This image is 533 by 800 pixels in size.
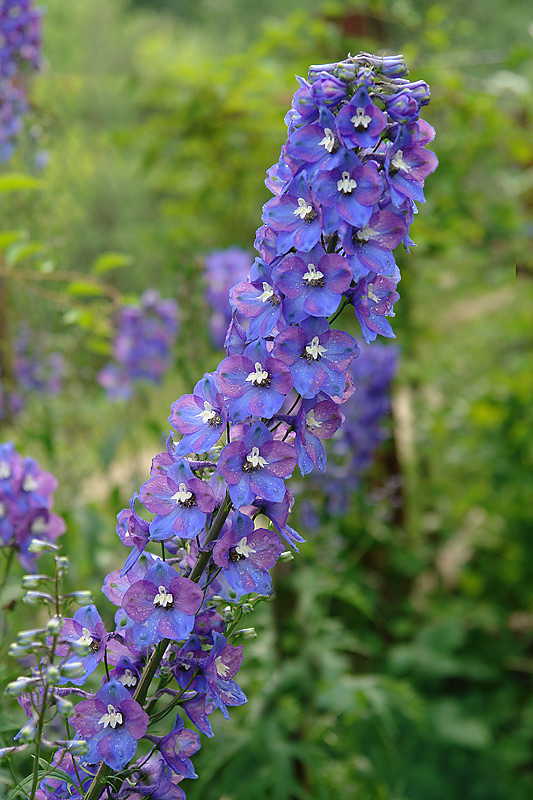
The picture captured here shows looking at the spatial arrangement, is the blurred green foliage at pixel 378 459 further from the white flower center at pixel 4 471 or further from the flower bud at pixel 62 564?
the flower bud at pixel 62 564

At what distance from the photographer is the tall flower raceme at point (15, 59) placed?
2.41m

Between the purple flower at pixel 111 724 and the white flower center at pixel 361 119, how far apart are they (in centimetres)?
61

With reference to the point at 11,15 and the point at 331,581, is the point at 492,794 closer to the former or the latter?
the point at 331,581

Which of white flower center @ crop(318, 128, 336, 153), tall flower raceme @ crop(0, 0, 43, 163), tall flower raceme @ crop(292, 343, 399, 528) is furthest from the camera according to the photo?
tall flower raceme @ crop(292, 343, 399, 528)

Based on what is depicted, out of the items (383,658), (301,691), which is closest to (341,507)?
(301,691)

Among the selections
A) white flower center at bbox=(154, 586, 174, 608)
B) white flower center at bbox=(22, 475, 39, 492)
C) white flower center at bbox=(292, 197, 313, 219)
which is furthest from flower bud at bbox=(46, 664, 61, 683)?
white flower center at bbox=(22, 475, 39, 492)

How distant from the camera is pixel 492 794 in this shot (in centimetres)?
292

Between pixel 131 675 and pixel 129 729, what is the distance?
0.06m

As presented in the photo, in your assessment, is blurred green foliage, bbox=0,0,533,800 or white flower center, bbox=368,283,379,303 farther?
blurred green foliage, bbox=0,0,533,800

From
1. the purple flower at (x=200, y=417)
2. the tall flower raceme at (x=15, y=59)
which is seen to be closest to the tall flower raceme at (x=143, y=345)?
the tall flower raceme at (x=15, y=59)

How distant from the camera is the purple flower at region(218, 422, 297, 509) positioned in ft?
2.47

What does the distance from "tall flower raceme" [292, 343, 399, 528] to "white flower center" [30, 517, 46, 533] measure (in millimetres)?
1422

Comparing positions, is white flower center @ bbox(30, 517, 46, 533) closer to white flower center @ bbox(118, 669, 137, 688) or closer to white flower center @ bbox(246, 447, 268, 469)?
white flower center @ bbox(118, 669, 137, 688)

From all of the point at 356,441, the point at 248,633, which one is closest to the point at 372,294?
the point at 248,633
